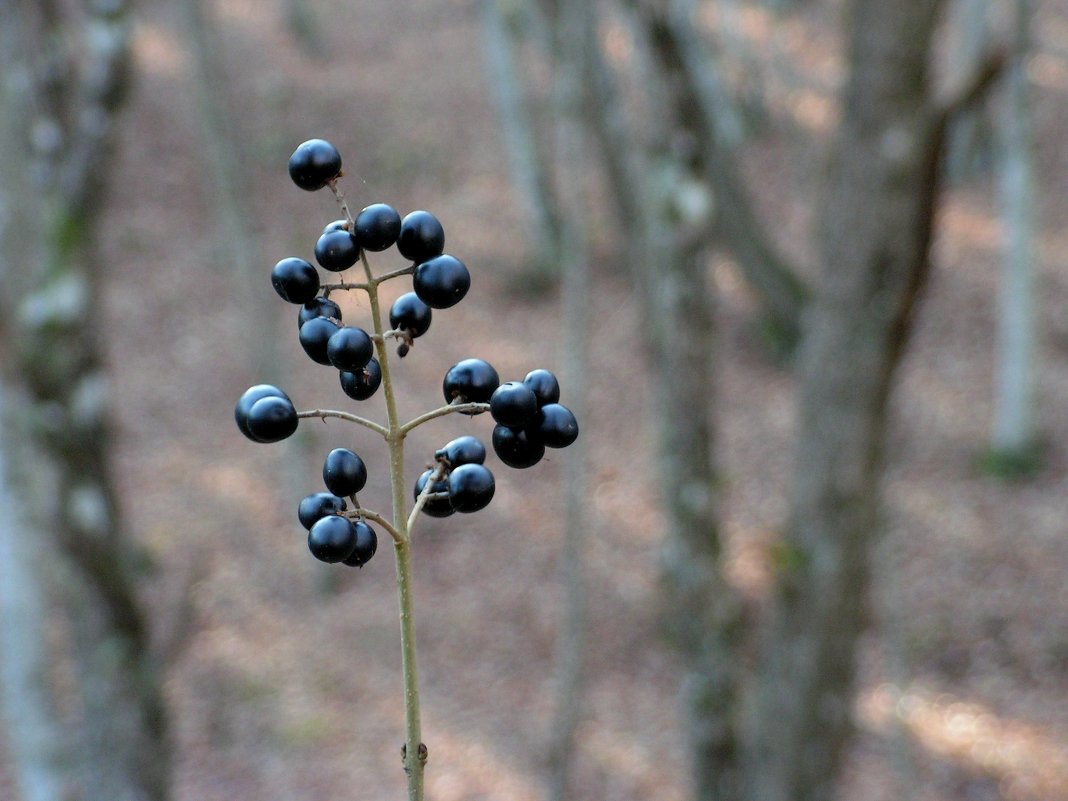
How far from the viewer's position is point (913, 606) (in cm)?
1257

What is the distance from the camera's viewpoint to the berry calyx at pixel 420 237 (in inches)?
58.5

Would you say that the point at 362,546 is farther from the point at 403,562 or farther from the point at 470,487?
the point at 403,562

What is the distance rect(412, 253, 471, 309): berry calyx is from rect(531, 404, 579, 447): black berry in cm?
21

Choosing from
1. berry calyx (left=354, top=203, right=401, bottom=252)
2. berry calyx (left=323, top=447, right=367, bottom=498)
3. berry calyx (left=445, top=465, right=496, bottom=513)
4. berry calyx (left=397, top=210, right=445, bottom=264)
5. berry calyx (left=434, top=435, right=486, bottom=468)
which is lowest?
berry calyx (left=445, top=465, right=496, bottom=513)

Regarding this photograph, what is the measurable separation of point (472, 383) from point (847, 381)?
5.81 m

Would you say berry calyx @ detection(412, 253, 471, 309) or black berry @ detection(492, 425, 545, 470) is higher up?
berry calyx @ detection(412, 253, 471, 309)

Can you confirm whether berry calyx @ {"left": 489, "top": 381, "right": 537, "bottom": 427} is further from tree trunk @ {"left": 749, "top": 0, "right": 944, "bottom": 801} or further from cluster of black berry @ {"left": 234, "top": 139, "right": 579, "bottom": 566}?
tree trunk @ {"left": 749, "top": 0, "right": 944, "bottom": 801}

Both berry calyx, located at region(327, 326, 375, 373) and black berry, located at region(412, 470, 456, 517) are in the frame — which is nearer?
berry calyx, located at region(327, 326, 375, 373)

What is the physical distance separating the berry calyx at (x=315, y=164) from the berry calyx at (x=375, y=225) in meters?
0.14

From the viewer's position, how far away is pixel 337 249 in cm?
139

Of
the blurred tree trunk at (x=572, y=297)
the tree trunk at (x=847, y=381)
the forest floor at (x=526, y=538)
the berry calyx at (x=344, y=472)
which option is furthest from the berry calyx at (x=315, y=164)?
the blurred tree trunk at (x=572, y=297)

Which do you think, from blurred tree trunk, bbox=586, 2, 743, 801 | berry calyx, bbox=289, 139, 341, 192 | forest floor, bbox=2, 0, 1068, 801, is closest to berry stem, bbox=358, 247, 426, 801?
berry calyx, bbox=289, 139, 341, 192

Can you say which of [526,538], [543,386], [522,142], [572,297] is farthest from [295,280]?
[522,142]

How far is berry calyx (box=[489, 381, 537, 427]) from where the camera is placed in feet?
4.66
